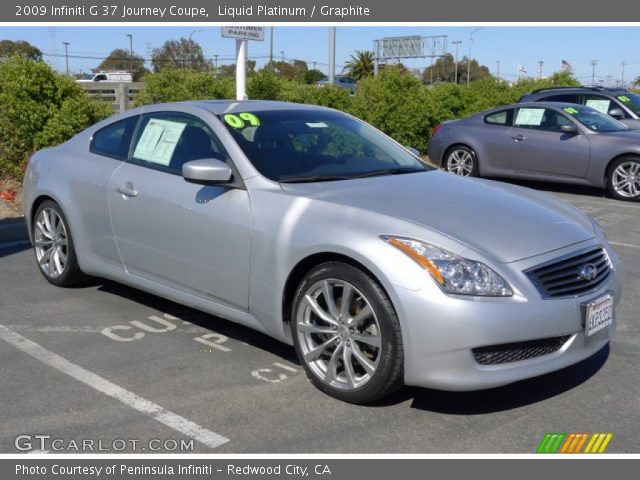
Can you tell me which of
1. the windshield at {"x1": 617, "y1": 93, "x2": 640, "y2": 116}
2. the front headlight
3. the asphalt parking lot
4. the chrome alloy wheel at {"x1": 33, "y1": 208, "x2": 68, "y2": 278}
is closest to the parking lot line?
the asphalt parking lot

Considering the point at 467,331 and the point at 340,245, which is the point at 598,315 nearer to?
the point at 467,331

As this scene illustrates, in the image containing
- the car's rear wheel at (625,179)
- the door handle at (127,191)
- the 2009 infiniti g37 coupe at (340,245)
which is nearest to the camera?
the 2009 infiniti g37 coupe at (340,245)

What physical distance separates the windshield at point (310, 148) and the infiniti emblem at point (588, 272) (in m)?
1.43

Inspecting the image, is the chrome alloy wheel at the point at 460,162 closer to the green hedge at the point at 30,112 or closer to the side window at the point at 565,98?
the side window at the point at 565,98

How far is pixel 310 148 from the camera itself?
4.83 meters

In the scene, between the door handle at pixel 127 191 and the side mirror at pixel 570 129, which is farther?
the side mirror at pixel 570 129

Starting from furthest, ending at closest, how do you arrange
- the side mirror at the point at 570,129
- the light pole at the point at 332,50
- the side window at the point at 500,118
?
1. the light pole at the point at 332,50
2. the side window at the point at 500,118
3. the side mirror at the point at 570,129

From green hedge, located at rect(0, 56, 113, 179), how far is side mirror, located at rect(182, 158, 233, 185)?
641 centimetres

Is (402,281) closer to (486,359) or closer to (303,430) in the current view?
(486,359)

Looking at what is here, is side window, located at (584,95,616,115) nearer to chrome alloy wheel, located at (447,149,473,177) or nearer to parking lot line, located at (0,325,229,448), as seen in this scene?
chrome alloy wheel, located at (447,149,473,177)

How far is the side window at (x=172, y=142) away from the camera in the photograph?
15.8 ft

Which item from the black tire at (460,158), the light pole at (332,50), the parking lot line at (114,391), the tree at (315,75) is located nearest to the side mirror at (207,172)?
the parking lot line at (114,391)

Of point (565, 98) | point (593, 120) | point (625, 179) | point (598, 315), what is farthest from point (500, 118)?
point (598, 315)

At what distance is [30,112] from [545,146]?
24.6 feet
